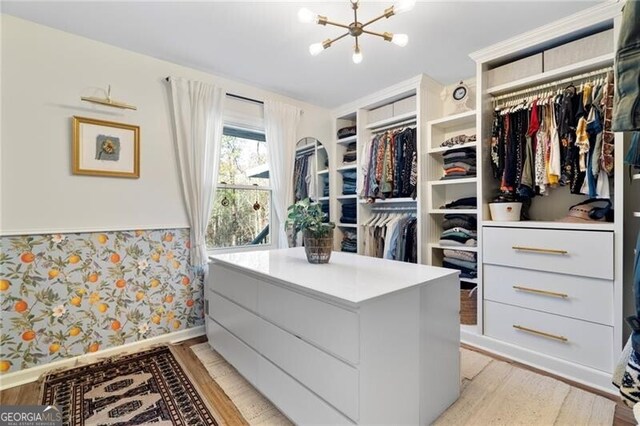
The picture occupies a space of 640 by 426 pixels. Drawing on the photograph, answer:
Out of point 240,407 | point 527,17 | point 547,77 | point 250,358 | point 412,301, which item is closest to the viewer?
point 412,301

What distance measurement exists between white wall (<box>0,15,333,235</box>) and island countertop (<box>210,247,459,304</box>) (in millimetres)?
862

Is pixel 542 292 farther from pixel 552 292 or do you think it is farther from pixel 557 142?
pixel 557 142

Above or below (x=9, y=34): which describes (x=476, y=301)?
below

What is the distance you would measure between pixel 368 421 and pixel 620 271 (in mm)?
1756

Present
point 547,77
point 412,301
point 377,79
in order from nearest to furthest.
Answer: point 412,301, point 547,77, point 377,79

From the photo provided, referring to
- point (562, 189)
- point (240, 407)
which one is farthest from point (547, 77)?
point (240, 407)

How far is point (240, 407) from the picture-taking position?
169cm

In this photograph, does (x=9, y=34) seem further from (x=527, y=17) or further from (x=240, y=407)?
(x=527, y=17)

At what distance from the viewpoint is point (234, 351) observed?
6.55ft

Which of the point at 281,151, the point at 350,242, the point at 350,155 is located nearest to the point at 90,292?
the point at 281,151

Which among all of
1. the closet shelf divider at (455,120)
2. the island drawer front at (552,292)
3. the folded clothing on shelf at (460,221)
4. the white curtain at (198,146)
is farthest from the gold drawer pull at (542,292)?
the white curtain at (198,146)

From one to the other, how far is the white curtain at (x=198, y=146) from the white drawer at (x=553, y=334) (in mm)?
2461

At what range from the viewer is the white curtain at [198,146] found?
2547 mm

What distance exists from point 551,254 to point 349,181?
7.12 feet
